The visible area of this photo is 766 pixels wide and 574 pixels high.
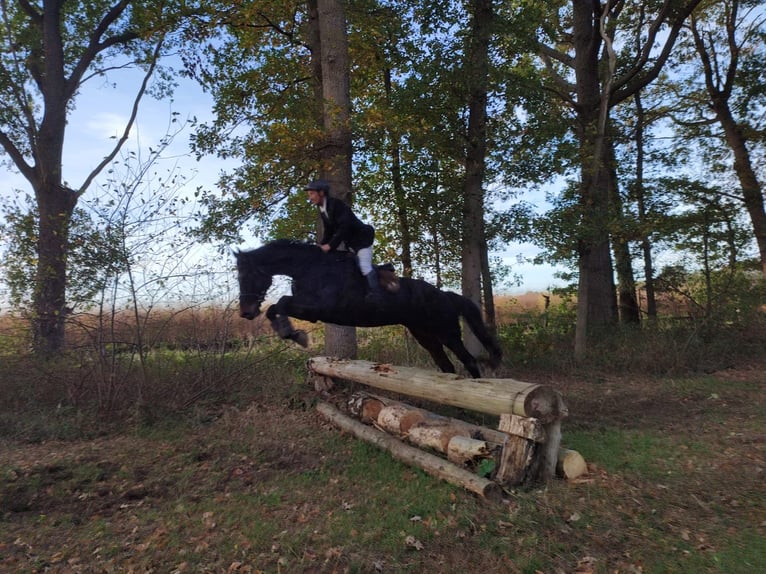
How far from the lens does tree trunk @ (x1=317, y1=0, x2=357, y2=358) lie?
8781mm

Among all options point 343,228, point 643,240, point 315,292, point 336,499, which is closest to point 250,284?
point 315,292

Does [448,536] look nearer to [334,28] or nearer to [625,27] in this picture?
[334,28]

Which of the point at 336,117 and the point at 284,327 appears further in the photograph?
the point at 336,117

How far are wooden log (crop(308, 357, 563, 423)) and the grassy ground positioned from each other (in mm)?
792

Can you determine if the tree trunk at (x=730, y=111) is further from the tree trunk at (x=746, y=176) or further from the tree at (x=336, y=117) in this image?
the tree at (x=336, y=117)

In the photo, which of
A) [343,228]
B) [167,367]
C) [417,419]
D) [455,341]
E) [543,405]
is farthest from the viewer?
[167,367]

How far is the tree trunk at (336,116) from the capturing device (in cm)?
878

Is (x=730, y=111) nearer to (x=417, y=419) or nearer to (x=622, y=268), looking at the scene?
(x=622, y=268)

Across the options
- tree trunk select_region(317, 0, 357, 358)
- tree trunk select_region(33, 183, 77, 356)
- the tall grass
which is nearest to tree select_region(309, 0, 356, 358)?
tree trunk select_region(317, 0, 357, 358)

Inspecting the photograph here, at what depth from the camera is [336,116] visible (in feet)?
28.6

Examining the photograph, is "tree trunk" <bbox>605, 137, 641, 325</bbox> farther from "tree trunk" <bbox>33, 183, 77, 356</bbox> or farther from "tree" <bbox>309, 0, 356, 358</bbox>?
"tree trunk" <bbox>33, 183, 77, 356</bbox>

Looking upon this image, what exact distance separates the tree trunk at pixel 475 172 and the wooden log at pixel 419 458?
184 inches

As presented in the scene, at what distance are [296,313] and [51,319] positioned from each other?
5118 mm

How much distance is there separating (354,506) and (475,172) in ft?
26.8
